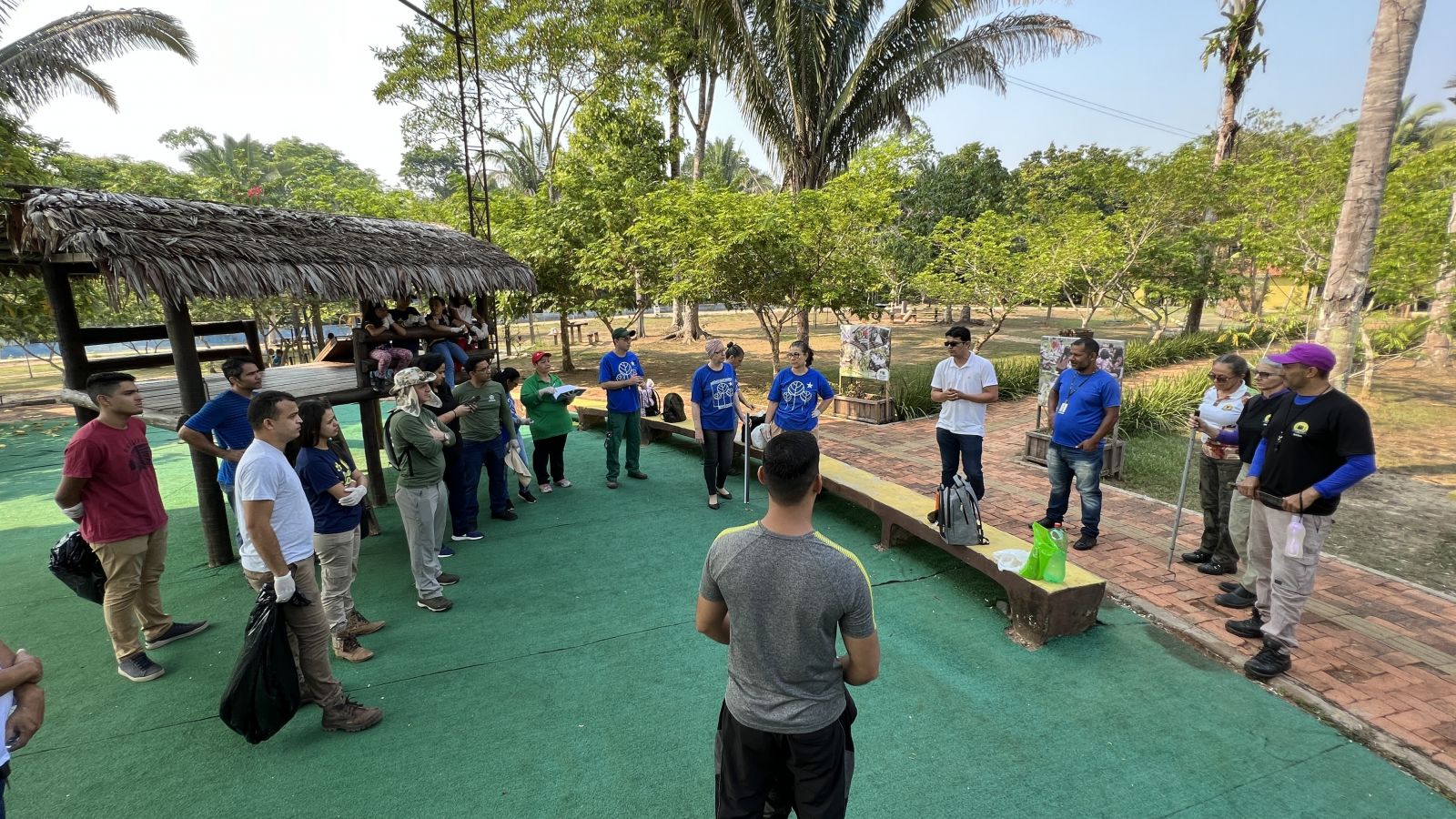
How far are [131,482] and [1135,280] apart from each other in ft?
66.1

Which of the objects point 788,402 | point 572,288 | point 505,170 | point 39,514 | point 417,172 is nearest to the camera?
point 788,402

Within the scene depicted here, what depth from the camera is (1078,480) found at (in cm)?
527

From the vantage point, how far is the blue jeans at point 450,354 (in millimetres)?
6896

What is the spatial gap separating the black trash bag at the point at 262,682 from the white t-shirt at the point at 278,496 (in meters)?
0.25

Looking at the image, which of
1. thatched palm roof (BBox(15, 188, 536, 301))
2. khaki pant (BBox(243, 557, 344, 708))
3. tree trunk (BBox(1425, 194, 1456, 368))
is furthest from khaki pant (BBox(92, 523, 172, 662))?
tree trunk (BBox(1425, 194, 1456, 368))

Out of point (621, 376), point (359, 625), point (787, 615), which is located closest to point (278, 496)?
point (359, 625)

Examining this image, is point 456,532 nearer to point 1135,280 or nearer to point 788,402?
point 788,402

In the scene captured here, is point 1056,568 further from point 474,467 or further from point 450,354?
point 450,354

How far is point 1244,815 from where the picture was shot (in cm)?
272

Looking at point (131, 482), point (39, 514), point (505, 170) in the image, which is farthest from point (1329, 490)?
point (505, 170)

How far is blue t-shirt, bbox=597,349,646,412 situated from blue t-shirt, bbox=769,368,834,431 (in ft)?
5.90

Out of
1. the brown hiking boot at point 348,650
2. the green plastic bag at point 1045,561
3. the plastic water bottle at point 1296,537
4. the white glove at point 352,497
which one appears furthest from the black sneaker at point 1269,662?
the brown hiking boot at point 348,650

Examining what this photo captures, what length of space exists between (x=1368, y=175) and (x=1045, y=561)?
20.8 feet

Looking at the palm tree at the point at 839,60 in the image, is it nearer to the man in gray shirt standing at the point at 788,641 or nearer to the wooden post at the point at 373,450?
the wooden post at the point at 373,450
